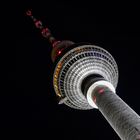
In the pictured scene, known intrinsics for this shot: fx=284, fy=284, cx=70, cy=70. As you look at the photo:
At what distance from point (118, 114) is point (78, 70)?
13160 mm

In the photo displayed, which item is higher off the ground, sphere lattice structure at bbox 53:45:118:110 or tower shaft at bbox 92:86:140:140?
sphere lattice structure at bbox 53:45:118:110

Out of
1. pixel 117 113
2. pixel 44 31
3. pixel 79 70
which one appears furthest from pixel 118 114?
pixel 44 31

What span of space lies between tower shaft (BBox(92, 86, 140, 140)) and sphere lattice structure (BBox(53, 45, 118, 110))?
667 cm

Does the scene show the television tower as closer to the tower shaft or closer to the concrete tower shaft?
Result: the concrete tower shaft

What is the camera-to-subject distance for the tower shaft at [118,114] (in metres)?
21.5

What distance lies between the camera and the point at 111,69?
37.1 m

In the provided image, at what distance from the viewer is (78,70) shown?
3628 cm

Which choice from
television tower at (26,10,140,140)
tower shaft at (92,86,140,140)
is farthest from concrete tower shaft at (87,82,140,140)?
television tower at (26,10,140,140)

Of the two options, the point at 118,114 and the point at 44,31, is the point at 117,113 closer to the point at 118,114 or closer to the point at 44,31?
the point at 118,114

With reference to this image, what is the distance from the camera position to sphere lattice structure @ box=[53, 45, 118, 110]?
3578cm

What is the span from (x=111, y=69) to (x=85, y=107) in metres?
6.14

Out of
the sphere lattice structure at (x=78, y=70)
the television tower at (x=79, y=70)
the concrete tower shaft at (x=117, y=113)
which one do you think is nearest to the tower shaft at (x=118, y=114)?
the concrete tower shaft at (x=117, y=113)

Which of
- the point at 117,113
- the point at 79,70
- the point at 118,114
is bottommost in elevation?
the point at 118,114

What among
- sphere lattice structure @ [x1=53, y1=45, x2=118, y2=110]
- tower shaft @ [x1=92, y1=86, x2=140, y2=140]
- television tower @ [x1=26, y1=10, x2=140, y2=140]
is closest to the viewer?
tower shaft @ [x1=92, y1=86, x2=140, y2=140]
